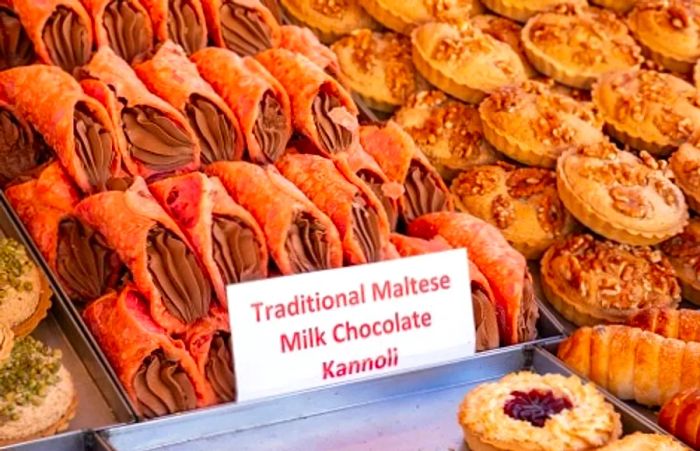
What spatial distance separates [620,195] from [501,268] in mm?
575

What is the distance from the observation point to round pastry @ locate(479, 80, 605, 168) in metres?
3.46

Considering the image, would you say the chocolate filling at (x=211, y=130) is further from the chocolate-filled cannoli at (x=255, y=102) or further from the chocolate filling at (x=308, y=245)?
the chocolate filling at (x=308, y=245)

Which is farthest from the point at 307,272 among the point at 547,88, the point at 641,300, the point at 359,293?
the point at 547,88

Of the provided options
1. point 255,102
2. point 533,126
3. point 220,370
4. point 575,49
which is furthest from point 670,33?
point 220,370

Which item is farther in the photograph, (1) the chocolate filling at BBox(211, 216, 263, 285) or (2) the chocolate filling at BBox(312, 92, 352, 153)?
(2) the chocolate filling at BBox(312, 92, 352, 153)

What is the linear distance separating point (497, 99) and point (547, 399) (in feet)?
4.17

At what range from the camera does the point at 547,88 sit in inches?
144

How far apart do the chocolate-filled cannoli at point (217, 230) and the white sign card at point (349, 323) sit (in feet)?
0.40

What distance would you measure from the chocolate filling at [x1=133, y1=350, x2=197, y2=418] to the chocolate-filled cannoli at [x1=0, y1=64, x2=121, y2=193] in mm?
472

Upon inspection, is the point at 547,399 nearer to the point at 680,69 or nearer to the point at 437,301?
the point at 437,301

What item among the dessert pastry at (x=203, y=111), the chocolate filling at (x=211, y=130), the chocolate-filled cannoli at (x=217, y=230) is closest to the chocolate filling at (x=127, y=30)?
the dessert pastry at (x=203, y=111)

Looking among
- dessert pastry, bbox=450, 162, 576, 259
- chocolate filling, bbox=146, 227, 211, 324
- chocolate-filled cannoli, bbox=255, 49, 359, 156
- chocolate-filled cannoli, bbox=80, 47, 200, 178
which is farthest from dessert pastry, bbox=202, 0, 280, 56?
chocolate filling, bbox=146, 227, 211, 324

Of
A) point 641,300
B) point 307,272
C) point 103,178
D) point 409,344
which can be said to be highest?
point 103,178

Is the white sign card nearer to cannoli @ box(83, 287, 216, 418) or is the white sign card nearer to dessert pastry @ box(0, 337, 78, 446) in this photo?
cannoli @ box(83, 287, 216, 418)
